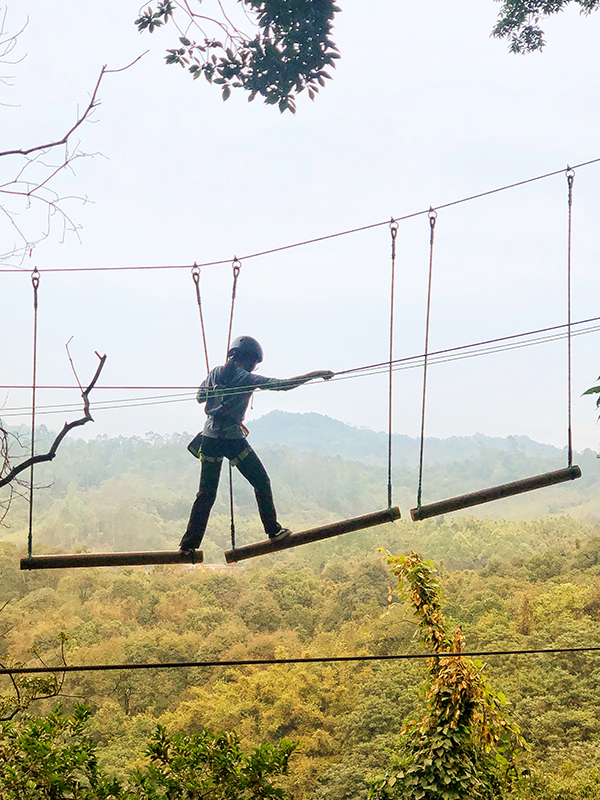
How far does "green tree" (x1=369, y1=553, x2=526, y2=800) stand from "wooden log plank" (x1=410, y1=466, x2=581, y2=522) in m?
2.28

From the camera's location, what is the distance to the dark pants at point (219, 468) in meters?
3.22

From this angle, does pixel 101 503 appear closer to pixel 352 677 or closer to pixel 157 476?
pixel 157 476

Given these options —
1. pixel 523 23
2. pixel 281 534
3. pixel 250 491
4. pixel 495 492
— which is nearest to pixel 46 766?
pixel 281 534

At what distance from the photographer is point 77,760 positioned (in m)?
4.27

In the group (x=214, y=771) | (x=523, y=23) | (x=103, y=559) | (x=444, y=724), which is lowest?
(x=214, y=771)

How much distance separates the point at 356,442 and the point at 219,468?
4268 centimetres

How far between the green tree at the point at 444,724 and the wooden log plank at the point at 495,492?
7.47 ft

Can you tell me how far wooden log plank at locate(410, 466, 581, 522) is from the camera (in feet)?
10.0

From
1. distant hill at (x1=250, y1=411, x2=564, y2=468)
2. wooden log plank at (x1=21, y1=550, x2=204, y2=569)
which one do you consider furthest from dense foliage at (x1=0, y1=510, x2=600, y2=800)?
distant hill at (x1=250, y1=411, x2=564, y2=468)

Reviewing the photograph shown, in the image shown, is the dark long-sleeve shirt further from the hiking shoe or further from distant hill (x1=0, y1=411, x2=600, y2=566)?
distant hill (x1=0, y1=411, x2=600, y2=566)

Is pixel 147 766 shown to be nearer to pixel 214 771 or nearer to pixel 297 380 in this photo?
pixel 214 771

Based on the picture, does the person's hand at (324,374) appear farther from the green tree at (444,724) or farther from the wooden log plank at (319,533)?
the green tree at (444,724)

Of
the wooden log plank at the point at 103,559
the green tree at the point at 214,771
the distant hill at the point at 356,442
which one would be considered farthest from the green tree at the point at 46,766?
the distant hill at the point at 356,442

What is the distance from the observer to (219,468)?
327cm
